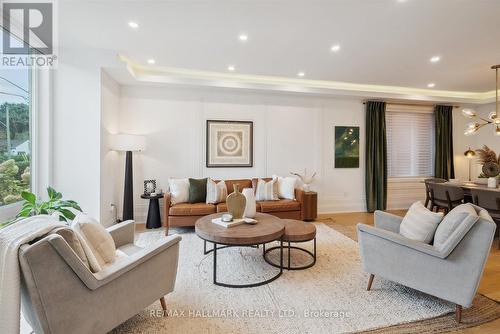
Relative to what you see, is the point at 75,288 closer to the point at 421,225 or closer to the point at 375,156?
the point at 421,225

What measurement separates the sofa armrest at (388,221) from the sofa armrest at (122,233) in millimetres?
2612

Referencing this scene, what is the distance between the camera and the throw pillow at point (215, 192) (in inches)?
169

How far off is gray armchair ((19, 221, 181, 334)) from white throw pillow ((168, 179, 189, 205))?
248cm

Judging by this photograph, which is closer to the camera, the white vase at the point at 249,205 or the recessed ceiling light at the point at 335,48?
the white vase at the point at 249,205

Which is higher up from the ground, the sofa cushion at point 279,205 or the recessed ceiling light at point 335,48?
the recessed ceiling light at point 335,48

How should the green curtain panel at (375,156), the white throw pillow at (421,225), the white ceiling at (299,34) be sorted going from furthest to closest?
the green curtain panel at (375,156), the white ceiling at (299,34), the white throw pillow at (421,225)

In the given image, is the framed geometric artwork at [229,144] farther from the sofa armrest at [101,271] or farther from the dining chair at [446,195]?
the dining chair at [446,195]

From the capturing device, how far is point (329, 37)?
324cm

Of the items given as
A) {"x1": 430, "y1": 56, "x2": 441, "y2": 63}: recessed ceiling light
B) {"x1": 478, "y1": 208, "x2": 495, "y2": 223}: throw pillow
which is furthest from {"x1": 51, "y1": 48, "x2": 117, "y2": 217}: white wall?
{"x1": 430, "y1": 56, "x2": 441, "y2": 63}: recessed ceiling light

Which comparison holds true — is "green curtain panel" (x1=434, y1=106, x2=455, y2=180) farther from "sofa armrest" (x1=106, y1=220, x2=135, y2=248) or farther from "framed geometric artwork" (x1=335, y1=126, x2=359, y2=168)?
"sofa armrest" (x1=106, y1=220, x2=135, y2=248)

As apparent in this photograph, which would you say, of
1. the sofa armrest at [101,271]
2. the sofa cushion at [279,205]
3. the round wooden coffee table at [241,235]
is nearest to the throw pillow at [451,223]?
the round wooden coffee table at [241,235]

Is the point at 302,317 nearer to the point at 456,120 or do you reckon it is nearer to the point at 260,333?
the point at 260,333

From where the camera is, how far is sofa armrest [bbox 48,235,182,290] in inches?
53.4

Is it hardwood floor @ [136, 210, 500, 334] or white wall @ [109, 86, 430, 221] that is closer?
hardwood floor @ [136, 210, 500, 334]
